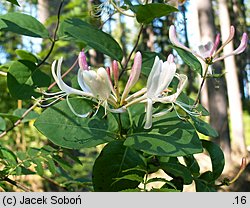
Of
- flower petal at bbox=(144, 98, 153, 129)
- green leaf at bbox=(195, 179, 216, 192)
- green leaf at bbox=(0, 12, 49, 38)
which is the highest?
green leaf at bbox=(0, 12, 49, 38)

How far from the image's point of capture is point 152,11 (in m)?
Answer: 0.53

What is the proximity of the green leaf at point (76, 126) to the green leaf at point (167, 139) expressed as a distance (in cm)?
3

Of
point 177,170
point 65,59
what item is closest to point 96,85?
point 177,170

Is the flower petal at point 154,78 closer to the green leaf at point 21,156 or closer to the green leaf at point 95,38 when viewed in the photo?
the green leaf at point 95,38

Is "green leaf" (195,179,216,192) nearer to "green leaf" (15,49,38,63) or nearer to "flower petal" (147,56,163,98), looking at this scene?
"flower petal" (147,56,163,98)

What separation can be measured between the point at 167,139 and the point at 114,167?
0.08 m

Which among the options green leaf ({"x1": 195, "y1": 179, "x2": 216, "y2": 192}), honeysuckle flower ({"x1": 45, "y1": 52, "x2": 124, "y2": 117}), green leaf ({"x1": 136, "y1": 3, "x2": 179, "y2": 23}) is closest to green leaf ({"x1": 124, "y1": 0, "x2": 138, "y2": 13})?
green leaf ({"x1": 136, "y1": 3, "x2": 179, "y2": 23})

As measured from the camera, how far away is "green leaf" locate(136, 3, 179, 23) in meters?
0.51

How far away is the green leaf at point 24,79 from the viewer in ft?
1.97

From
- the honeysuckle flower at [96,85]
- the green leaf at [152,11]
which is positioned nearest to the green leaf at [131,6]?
the green leaf at [152,11]

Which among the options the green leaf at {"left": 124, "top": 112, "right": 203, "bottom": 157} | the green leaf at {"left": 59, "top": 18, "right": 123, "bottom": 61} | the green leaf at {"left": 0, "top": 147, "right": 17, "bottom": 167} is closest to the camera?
the green leaf at {"left": 124, "top": 112, "right": 203, "bottom": 157}

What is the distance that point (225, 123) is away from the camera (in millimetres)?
4289

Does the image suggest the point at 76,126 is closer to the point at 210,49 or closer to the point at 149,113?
the point at 149,113

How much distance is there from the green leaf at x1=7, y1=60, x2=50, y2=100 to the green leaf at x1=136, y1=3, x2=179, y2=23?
0.59 feet
